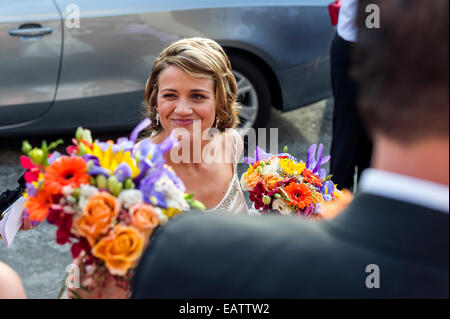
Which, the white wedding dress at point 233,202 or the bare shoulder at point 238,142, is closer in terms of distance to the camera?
the white wedding dress at point 233,202

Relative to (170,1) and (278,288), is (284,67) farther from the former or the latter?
(278,288)

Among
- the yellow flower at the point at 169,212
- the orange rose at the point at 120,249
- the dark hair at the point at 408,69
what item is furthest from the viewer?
the yellow flower at the point at 169,212

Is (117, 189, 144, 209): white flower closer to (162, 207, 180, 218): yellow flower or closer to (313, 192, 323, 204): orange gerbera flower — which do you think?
(162, 207, 180, 218): yellow flower

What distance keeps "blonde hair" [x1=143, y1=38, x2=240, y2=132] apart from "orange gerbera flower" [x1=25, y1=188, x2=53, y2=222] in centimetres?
117

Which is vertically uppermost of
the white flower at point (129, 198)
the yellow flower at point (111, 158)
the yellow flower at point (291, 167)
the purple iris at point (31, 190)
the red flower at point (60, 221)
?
the yellow flower at point (291, 167)

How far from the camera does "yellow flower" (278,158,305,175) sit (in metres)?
2.28

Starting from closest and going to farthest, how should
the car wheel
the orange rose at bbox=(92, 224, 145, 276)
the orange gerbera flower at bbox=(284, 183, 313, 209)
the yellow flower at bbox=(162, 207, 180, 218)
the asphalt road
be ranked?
1. the orange rose at bbox=(92, 224, 145, 276)
2. the yellow flower at bbox=(162, 207, 180, 218)
3. the orange gerbera flower at bbox=(284, 183, 313, 209)
4. the asphalt road
5. the car wheel

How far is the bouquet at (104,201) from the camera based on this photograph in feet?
4.58

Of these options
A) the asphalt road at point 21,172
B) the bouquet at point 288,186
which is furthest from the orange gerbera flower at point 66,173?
the asphalt road at point 21,172

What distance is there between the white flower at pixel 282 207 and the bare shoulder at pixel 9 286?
3.40ft

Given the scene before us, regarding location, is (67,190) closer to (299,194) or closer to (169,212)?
(169,212)

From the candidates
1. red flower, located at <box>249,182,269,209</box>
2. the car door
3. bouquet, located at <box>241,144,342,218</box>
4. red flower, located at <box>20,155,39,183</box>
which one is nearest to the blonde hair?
bouquet, located at <box>241,144,342,218</box>

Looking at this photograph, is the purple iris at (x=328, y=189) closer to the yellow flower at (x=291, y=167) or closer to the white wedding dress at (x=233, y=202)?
the yellow flower at (x=291, y=167)

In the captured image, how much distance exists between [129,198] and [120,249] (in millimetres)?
137
